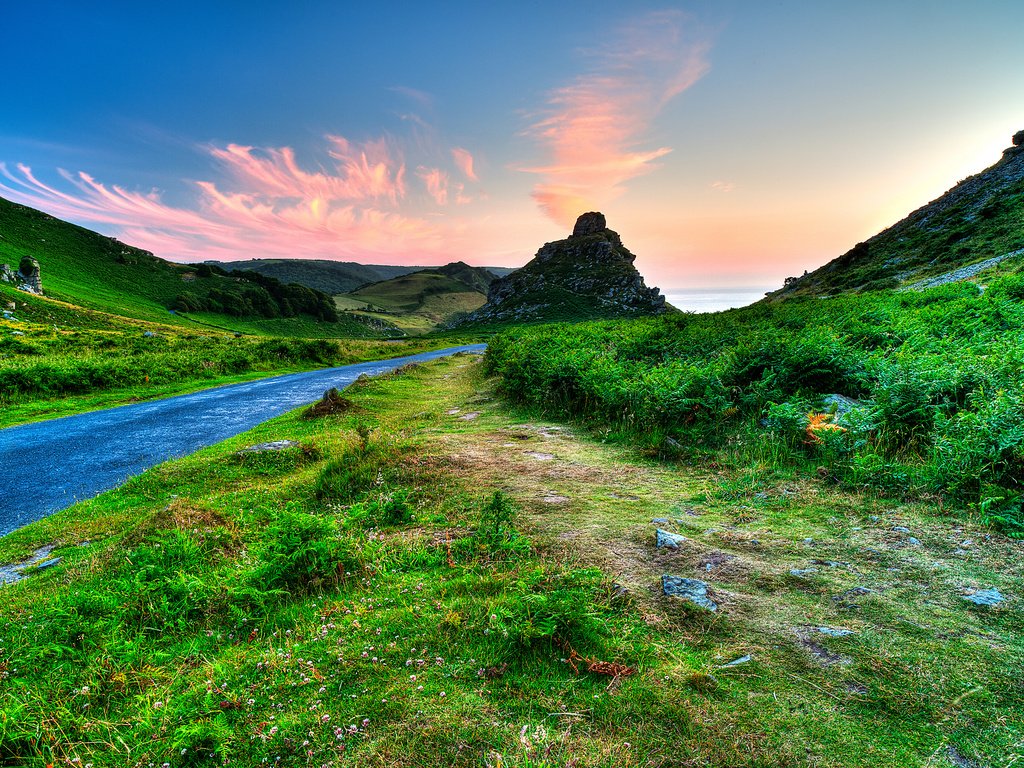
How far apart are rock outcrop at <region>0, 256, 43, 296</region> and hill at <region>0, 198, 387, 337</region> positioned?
4165mm

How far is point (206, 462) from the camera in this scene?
9.84 meters

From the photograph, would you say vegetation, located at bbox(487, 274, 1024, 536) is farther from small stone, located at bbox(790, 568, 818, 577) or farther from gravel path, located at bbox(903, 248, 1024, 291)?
gravel path, located at bbox(903, 248, 1024, 291)

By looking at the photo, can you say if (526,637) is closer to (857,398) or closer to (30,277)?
(857,398)

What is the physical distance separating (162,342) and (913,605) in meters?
45.9

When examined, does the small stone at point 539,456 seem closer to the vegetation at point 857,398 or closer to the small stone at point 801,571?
the vegetation at point 857,398

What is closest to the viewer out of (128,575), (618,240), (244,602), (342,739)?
(342,739)

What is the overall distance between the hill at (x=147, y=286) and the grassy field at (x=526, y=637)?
81.2 meters

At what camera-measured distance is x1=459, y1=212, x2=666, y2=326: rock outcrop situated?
145 meters

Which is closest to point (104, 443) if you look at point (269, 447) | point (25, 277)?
point (269, 447)

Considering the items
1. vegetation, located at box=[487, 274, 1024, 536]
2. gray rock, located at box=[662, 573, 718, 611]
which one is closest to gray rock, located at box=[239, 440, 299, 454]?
vegetation, located at box=[487, 274, 1024, 536]

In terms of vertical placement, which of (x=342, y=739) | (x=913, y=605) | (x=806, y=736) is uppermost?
(x=913, y=605)

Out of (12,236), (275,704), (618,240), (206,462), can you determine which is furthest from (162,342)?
(618,240)

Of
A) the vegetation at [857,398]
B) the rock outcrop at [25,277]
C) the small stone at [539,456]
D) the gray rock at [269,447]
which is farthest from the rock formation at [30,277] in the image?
the small stone at [539,456]

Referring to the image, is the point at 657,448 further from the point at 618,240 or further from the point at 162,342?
the point at 618,240
